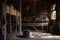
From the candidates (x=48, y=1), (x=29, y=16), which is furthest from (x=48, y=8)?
(x=29, y=16)

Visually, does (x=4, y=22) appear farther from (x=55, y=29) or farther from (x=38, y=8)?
(x=38, y=8)

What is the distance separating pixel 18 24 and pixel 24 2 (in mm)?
4842

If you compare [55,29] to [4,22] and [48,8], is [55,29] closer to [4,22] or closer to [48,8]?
[48,8]

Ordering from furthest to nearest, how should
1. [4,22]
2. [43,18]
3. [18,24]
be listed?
[43,18]
[18,24]
[4,22]

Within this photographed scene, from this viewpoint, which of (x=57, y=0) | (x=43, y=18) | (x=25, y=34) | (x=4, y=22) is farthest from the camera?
(x=43, y=18)

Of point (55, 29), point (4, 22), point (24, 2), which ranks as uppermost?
point (24, 2)

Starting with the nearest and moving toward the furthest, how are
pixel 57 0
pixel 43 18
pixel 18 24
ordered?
1. pixel 18 24
2. pixel 57 0
3. pixel 43 18

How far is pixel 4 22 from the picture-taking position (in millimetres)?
3002

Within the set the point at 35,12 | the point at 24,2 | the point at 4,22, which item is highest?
the point at 24,2

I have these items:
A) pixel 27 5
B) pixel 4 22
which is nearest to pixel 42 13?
pixel 27 5

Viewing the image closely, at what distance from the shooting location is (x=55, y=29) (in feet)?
26.2

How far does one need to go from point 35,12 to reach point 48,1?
1.62 meters

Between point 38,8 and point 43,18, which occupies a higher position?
point 38,8

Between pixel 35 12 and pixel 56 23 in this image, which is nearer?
pixel 56 23
